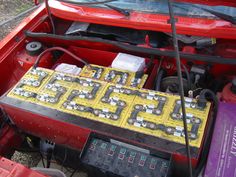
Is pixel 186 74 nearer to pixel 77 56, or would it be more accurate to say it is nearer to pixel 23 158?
pixel 77 56

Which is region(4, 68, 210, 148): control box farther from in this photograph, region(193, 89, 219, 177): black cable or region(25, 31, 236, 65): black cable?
region(25, 31, 236, 65): black cable

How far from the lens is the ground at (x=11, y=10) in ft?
14.0

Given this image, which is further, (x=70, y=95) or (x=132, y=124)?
(x=70, y=95)

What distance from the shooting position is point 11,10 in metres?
4.62

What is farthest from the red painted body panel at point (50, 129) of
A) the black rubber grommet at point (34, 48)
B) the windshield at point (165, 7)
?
the windshield at point (165, 7)

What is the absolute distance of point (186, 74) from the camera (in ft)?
5.72

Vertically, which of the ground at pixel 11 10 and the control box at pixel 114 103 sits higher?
the control box at pixel 114 103

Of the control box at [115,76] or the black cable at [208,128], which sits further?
the control box at [115,76]

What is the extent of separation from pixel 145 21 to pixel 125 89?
406 mm

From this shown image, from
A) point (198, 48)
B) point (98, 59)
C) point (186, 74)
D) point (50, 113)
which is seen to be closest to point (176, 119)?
point (186, 74)

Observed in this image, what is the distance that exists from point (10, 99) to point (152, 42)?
86cm

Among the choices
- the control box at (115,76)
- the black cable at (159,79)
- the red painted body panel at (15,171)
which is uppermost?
the control box at (115,76)

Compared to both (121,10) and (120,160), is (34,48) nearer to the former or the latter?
(121,10)

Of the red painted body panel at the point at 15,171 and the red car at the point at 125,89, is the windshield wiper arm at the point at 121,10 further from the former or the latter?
the red painted body panel at the point at 15,171
